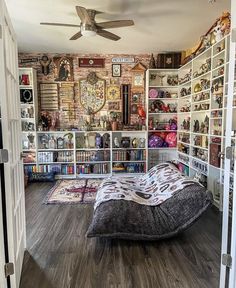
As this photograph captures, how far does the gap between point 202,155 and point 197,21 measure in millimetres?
2210

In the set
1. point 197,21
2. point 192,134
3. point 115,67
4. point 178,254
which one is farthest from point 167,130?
point 178,254

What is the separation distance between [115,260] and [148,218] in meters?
0.56

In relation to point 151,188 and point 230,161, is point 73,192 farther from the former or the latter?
point 230,161

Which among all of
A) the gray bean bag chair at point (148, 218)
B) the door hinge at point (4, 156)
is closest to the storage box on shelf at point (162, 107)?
the gray bean bag chair at point (148, 218)

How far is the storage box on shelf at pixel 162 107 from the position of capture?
5547mm

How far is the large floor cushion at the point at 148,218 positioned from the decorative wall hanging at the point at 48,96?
3602 millimetres

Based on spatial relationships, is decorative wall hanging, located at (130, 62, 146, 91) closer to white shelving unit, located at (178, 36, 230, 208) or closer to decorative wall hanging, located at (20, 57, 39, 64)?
white shelving unit, located at (178, 36, 230, 208)

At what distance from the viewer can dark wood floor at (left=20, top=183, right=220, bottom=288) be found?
2.05m

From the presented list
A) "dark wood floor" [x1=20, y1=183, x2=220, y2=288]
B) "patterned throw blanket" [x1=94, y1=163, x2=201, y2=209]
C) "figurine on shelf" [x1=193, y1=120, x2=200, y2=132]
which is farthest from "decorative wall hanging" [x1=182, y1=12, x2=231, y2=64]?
"dark wood floor" [x1=20, y1=183, x2=220, y2=288]

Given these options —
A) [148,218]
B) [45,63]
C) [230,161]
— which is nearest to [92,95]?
[45,63]

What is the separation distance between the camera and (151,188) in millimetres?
3404

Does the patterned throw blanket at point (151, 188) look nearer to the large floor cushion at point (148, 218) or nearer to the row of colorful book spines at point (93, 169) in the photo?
the large floor cushion at point (148, 218)

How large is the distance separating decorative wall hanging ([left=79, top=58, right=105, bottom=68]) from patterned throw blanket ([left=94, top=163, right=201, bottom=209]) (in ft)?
10.0

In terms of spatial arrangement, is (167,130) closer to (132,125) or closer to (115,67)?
(132,125)
